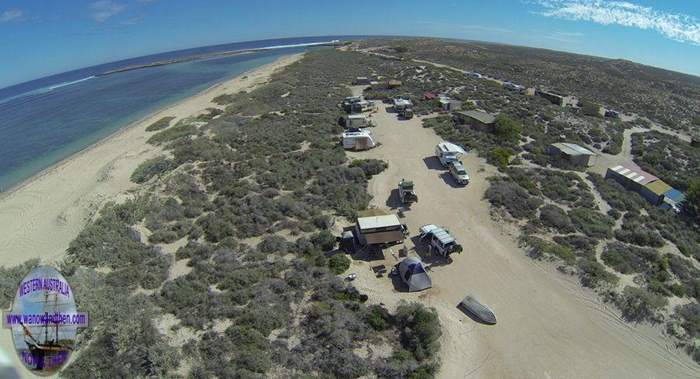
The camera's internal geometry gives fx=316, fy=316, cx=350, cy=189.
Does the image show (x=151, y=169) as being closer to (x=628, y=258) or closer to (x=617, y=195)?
(x=628, y=258)

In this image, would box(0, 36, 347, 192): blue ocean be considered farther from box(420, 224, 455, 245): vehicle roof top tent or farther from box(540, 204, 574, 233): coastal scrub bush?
box(540, 204, 574, 233): coastal scrub bush

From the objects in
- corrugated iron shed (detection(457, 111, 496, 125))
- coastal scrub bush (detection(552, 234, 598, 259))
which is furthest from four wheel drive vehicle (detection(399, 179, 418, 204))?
corrugated iron shed (detection(457, 111, 496, 125))

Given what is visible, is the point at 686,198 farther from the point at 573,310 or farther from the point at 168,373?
the point at 168,373

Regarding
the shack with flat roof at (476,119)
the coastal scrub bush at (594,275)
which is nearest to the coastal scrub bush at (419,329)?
the coastal scrub bush at (594,275)

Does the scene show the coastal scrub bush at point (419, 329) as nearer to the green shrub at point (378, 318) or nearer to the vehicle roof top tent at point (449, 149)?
the green shrub at point (378, 318)

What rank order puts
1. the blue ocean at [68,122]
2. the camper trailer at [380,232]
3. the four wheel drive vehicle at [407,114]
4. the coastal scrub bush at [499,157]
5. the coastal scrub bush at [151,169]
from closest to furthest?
the camper trailer at [380,232] → the coastal scrub bush at [151,169] → the coastal scrub bush at [499,157] → the blue ocean at [68,122] → the four wheel drive vehicle at [407,114]

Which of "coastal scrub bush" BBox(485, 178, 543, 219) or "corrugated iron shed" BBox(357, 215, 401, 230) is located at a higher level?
"corrugated iron shed" BBox(357, 215, 401, 230)
